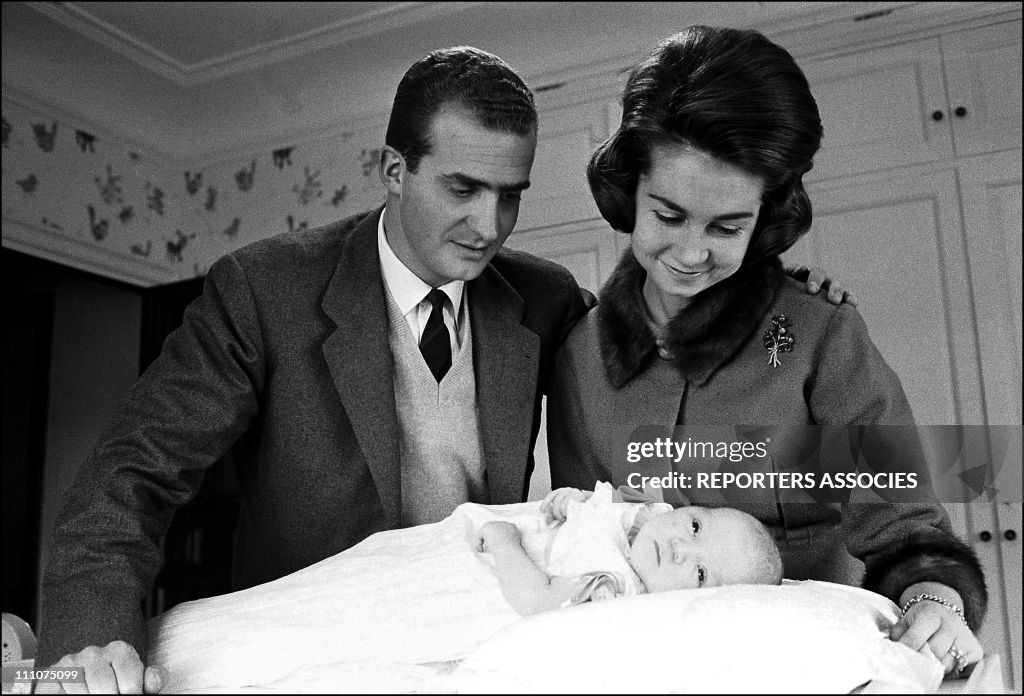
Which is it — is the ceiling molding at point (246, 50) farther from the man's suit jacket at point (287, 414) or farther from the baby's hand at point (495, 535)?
the baby's hand at point (495, 535)

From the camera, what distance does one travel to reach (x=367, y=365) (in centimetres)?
141

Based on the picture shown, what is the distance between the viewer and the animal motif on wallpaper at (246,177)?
4457mm

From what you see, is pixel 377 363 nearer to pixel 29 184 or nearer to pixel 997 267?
pixel 997 267

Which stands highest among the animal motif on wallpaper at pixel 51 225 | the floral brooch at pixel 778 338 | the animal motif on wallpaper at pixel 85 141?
the animal motif on wallpaper at pixel 85 141

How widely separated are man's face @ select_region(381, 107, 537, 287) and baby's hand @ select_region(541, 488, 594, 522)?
0.40 metres

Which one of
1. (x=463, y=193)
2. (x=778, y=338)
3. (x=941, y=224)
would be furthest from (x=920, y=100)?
(x=463, y=193)

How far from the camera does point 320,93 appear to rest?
4.17 m

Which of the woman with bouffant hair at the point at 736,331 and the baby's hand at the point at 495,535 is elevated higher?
the woman with bouffant hair at the point at 736,331

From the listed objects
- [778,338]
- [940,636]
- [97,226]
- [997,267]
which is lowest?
[940,636]

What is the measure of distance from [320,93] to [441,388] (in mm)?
2972

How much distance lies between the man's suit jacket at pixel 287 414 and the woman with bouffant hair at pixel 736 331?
0.15 meters

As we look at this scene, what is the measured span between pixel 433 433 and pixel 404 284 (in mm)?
241

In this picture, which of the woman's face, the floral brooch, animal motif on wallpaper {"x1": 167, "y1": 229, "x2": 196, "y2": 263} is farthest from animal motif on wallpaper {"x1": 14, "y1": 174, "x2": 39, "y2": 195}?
the floral brooch

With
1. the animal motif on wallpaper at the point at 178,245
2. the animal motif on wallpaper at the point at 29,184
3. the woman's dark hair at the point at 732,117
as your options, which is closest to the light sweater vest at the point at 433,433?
the woman's dark hair at the point at 732,117
